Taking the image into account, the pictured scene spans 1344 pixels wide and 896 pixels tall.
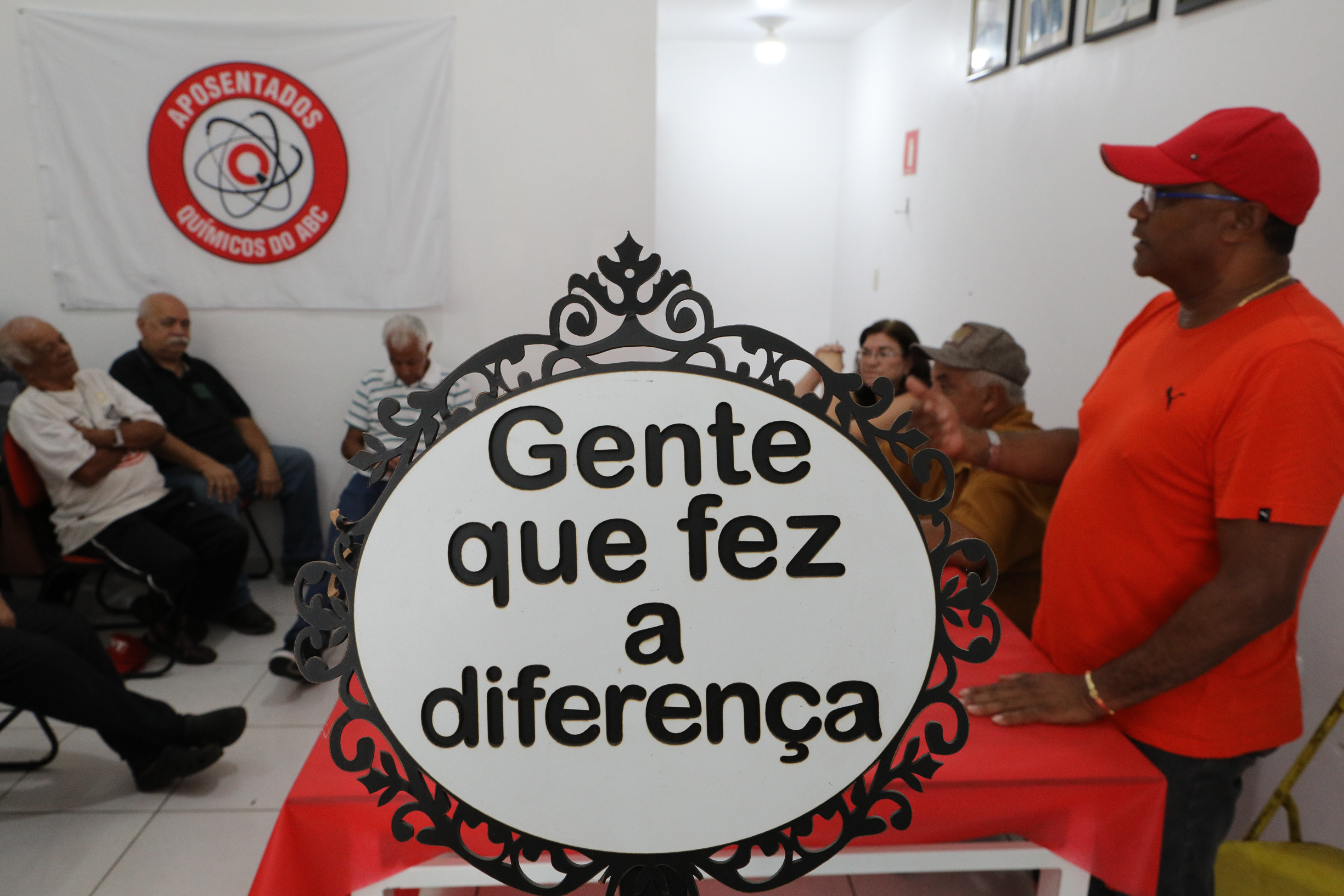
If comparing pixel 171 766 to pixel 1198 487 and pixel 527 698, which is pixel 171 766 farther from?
pixel 1198 487

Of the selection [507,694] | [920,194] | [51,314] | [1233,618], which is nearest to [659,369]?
[507,694]

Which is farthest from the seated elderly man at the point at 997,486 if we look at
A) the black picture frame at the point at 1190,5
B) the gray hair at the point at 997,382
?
the black picture frame at the point at 1190,5

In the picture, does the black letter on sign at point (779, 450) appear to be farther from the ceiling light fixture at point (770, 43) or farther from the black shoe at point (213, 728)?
the ceiling light fixture at point (770, 43)

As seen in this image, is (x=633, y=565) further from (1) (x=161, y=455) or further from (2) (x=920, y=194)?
(2) (x=920, y=194)

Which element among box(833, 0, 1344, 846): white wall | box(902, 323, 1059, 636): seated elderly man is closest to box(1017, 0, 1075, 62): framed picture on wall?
box(833, 0, 1344, 846): white wall

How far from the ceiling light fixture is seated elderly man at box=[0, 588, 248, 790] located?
517 centimetres

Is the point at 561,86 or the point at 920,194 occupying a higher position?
the point at 561,86

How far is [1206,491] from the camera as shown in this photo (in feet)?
3.67

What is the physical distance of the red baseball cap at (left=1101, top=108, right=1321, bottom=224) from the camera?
1111mm

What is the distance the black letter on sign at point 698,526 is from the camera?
2.19 feet

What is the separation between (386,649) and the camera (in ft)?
2.21

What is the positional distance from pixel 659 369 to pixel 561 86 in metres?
3.22

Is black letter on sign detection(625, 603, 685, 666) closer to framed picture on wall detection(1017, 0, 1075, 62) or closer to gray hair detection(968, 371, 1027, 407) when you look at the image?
gray hair detection(968, 371, 1027, 407)

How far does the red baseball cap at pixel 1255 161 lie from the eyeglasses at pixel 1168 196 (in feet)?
0.04
